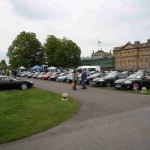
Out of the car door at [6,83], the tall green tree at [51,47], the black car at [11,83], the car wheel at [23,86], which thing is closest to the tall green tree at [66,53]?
the tall green tree at [51,47]

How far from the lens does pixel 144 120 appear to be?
10570 millimetres

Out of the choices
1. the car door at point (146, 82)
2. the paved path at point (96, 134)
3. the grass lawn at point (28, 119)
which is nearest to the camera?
the paved path at point (96, 134)

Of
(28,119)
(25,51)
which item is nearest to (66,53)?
(25,51)

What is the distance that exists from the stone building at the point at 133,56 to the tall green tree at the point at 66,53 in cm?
2916

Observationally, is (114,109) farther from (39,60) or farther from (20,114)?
(39,60)

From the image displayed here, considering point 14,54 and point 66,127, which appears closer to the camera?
point 66,127

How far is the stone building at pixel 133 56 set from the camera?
105m

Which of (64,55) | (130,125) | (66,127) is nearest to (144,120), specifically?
(130,125)

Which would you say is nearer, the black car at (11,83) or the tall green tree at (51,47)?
the black car at (11,83)

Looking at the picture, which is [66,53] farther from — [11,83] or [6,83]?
[6,83]

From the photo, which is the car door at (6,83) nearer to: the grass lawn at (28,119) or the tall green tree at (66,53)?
the grass lawn at (28,119)

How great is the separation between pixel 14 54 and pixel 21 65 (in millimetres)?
4559

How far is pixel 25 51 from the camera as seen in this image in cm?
10125

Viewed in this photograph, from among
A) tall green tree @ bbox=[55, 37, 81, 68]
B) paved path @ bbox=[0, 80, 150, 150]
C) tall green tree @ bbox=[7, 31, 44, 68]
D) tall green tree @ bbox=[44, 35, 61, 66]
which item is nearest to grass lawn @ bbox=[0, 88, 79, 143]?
paved path @ bbox=[0, 80, 150, 150]
